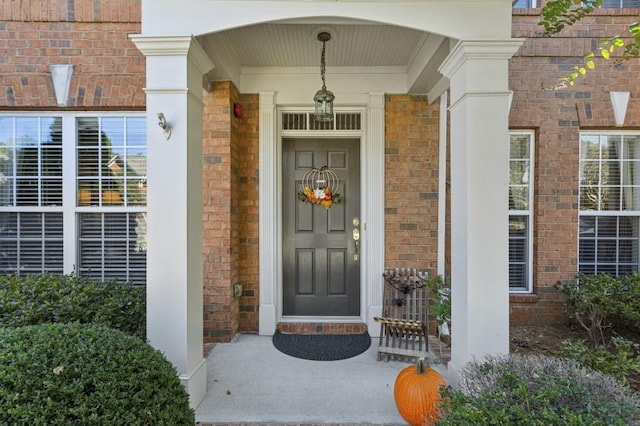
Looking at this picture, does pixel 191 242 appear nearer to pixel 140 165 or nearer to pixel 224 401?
pixel 224 401

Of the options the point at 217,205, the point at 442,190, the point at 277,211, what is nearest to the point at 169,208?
the point at 217,205

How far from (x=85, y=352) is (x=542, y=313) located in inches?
159

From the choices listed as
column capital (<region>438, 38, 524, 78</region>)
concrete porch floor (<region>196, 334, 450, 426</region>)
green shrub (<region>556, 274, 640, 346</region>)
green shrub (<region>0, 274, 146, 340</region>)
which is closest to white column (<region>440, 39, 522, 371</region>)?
column capital (<region>438, 38, 524, 78</region>)

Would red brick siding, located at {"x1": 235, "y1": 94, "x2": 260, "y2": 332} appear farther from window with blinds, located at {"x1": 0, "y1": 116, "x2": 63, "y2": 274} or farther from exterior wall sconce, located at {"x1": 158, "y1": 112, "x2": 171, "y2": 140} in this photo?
window with blinds, located at {"x1": 0, "y1": 116, "x2": 63, "y2": 274}

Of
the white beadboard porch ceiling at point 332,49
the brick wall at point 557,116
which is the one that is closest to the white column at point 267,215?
the white beadboard porch ceiling at point 332,49

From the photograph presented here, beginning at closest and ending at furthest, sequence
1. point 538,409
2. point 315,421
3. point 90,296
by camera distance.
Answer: point 538,409
point 315,421
point 90,296

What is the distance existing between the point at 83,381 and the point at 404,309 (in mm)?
Answer: 2915

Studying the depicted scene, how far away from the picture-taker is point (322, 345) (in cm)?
344

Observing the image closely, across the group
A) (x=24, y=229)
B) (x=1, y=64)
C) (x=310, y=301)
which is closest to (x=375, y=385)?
(x=310, y=301)

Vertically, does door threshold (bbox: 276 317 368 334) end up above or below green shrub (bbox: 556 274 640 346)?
below

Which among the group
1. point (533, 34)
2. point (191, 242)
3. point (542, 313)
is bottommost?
point (542, 313)

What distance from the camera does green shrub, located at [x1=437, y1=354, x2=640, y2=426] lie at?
1.35 m

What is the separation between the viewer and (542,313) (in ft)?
12.2

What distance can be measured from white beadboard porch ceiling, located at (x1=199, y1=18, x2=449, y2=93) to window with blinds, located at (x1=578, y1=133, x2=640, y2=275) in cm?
199
